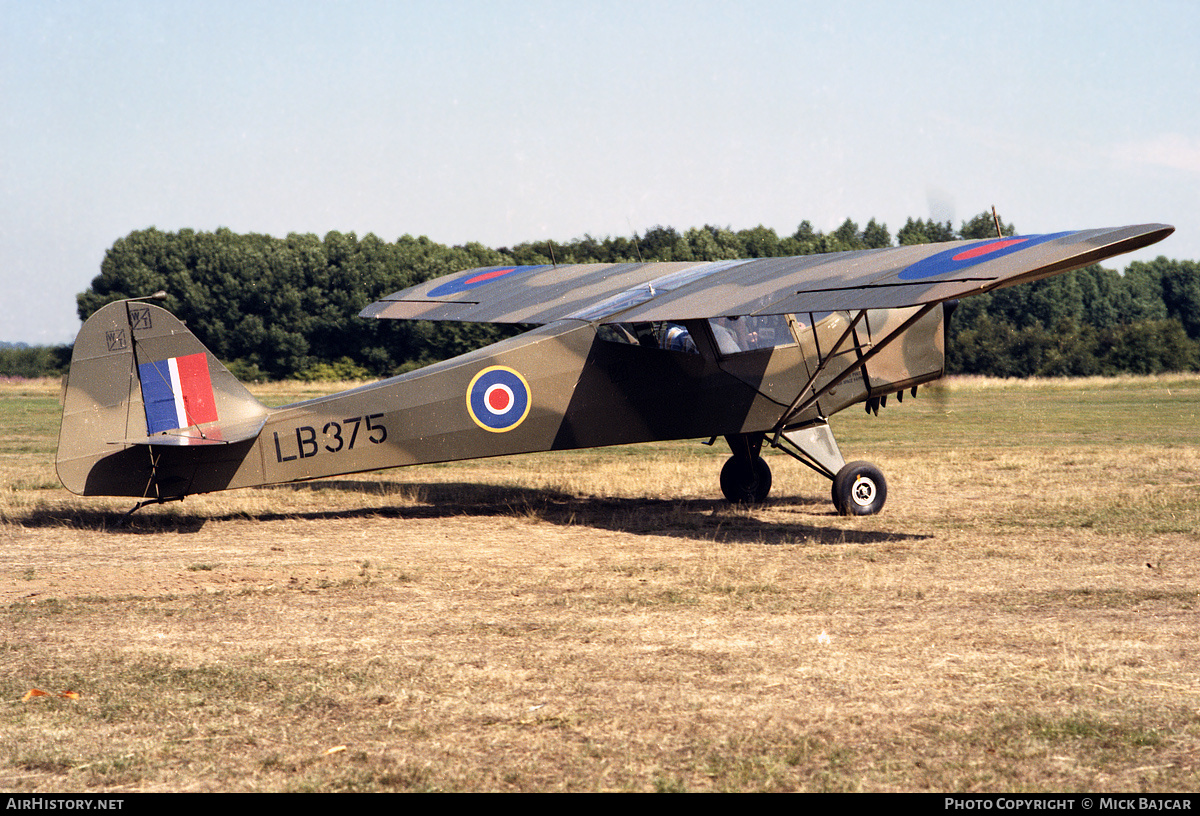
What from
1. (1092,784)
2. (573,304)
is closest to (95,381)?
(573,304)

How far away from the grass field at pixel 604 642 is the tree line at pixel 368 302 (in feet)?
117

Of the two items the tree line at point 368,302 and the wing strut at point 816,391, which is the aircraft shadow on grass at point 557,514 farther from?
the tree line at point 368,302

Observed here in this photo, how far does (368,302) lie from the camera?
2271 inches

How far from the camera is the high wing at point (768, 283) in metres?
8.00

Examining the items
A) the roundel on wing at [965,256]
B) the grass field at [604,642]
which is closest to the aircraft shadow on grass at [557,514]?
the grass field at [604,642]

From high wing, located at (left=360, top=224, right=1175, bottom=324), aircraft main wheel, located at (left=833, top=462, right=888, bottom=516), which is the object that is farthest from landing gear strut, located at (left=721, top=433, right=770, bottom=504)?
high wing, located at (left=360, top=224, right=1175, bottom=324)

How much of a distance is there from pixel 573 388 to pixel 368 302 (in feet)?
161

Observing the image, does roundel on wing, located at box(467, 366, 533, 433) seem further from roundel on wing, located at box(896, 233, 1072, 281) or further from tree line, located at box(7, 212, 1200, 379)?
tree line, located at box(7, 212, 1200, 379)

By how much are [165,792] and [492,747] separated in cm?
133

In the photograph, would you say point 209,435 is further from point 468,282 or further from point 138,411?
point 468,282

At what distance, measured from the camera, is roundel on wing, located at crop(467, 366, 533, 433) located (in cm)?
1052

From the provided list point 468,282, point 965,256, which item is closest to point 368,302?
point 468,282

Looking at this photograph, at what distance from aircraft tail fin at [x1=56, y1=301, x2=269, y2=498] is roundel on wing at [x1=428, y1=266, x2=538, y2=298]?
4.94m

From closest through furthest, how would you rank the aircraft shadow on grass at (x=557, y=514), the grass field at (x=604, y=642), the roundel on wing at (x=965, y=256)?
1. the grass field at (x=604, y=642)
2. the roundel on wing at (x=965, y=256)
3. the aircraft shadow on grass at (x=557, y=514)
